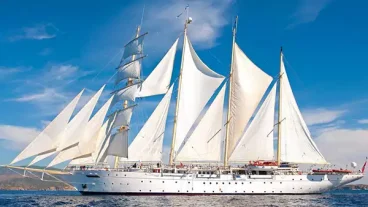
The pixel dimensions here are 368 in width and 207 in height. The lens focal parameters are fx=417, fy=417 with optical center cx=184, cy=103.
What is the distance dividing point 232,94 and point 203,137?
21.8 feet

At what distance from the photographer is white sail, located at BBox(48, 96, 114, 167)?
42781 mm

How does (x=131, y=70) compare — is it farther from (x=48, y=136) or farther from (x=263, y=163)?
(x=263, y=163)

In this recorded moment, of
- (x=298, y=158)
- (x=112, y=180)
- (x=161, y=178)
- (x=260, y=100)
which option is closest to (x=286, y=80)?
(x=260, y=100)

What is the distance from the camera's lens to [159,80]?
47656mm

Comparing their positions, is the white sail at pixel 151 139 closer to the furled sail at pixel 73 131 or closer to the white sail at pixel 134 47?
the furled sail at pixel 73 131

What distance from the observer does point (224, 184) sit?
150 feet

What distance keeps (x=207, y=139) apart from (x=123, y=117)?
9.95 meters

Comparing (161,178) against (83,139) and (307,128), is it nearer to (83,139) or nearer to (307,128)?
(83,139)

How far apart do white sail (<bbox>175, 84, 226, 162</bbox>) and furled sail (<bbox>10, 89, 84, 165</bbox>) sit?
13.0 metres

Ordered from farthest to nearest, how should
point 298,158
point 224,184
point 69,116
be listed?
point 298,158 < point 224,184 < point 69,116

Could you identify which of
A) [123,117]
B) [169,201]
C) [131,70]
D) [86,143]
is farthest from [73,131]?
[169,201]

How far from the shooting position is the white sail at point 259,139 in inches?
1908

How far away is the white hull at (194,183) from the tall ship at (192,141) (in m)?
0.10

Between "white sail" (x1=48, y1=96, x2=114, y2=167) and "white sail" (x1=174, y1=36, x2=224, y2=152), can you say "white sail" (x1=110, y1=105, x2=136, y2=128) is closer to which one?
"white sail" (x1=48, y1=96, x2=114, y2=167)
